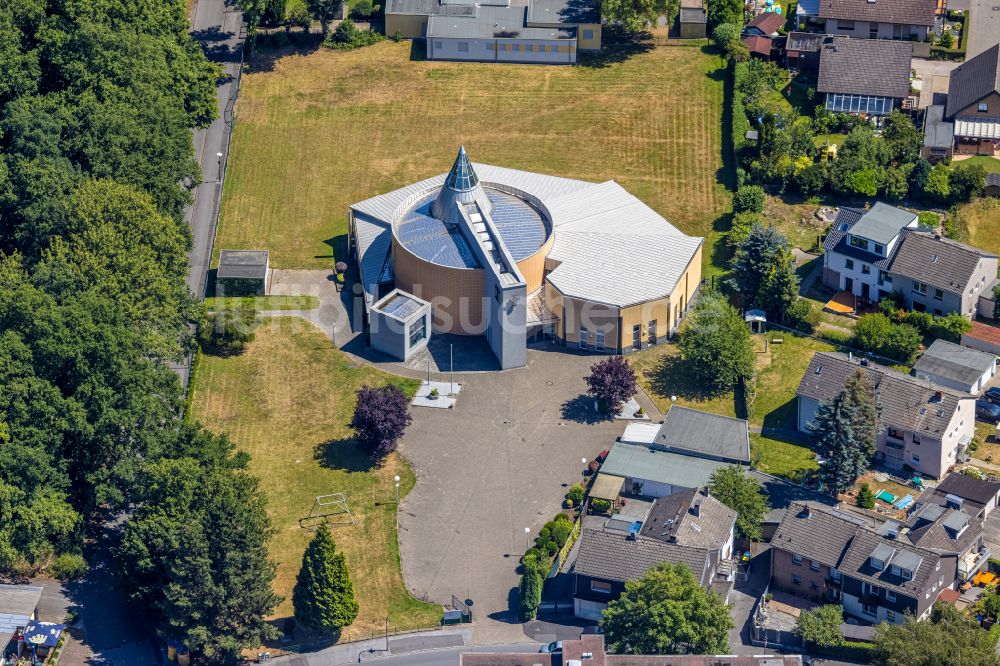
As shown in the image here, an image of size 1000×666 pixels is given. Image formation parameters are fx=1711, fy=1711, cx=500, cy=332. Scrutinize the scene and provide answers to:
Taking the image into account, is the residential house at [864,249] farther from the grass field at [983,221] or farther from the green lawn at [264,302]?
the green lawn at [264,302]

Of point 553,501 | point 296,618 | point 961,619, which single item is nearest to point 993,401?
point 961,619

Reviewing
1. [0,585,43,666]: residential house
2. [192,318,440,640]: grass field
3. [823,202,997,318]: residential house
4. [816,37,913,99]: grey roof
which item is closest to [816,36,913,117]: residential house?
[816,37,913,99]: grey roof

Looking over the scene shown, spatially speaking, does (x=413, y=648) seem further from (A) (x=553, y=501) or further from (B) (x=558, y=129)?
(B) (x=558, y=129)

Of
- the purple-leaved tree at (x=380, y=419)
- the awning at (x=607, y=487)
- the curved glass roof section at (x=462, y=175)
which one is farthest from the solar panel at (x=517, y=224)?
the awning at (x=607, y=487)

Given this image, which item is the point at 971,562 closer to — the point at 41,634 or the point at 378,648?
the point at 378,648

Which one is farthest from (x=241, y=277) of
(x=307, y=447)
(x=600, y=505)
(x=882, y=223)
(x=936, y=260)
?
(x=936, y=260)
